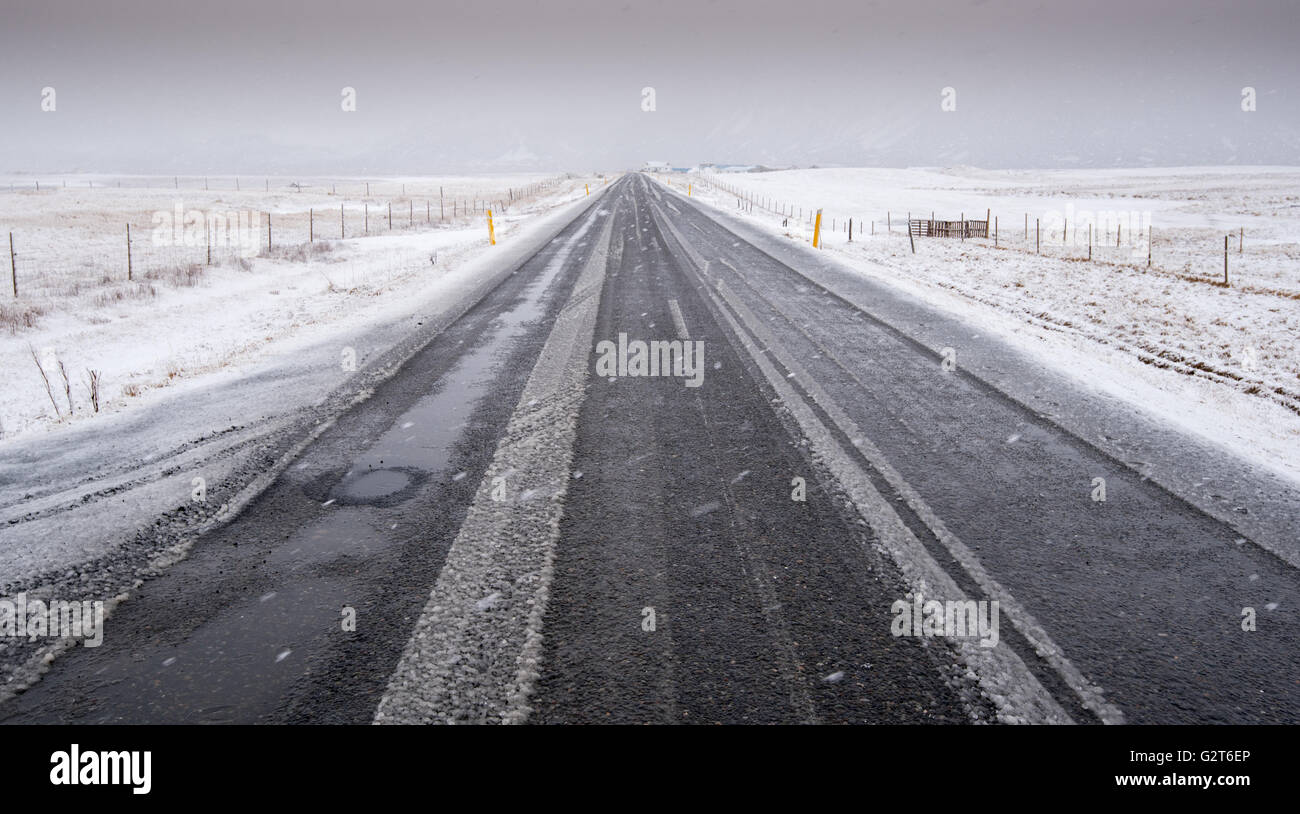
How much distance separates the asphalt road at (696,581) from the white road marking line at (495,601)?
2 cm

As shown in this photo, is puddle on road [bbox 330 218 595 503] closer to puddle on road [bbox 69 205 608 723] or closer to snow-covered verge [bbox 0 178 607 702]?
puddle on road [bbox 69 205 608 723]

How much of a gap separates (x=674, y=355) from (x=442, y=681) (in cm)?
604

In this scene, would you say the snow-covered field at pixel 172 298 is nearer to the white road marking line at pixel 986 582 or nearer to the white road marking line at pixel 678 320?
the white road marking line at pixel 678 320

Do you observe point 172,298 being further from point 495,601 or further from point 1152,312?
point 1152,312

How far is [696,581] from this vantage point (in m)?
3.86

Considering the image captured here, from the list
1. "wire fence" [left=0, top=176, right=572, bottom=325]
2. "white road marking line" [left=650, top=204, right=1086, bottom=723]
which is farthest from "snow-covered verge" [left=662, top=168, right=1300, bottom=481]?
"wire fence" [left=0, top=176, right=572, bottom=325]

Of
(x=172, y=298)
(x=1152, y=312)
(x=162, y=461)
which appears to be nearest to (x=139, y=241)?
A: (x=172, y=298)

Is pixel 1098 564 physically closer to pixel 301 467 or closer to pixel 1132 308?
pixel 301 467

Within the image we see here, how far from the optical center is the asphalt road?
301 centimetres

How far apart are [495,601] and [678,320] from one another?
7664 millimetres

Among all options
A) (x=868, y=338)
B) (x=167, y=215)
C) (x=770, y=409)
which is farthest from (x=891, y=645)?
(x=167, y=215)

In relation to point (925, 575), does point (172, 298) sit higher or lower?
higher

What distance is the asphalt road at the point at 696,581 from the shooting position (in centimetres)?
301

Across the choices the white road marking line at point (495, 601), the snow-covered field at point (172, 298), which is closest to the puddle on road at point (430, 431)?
the white road marking line at point (495, 601)
